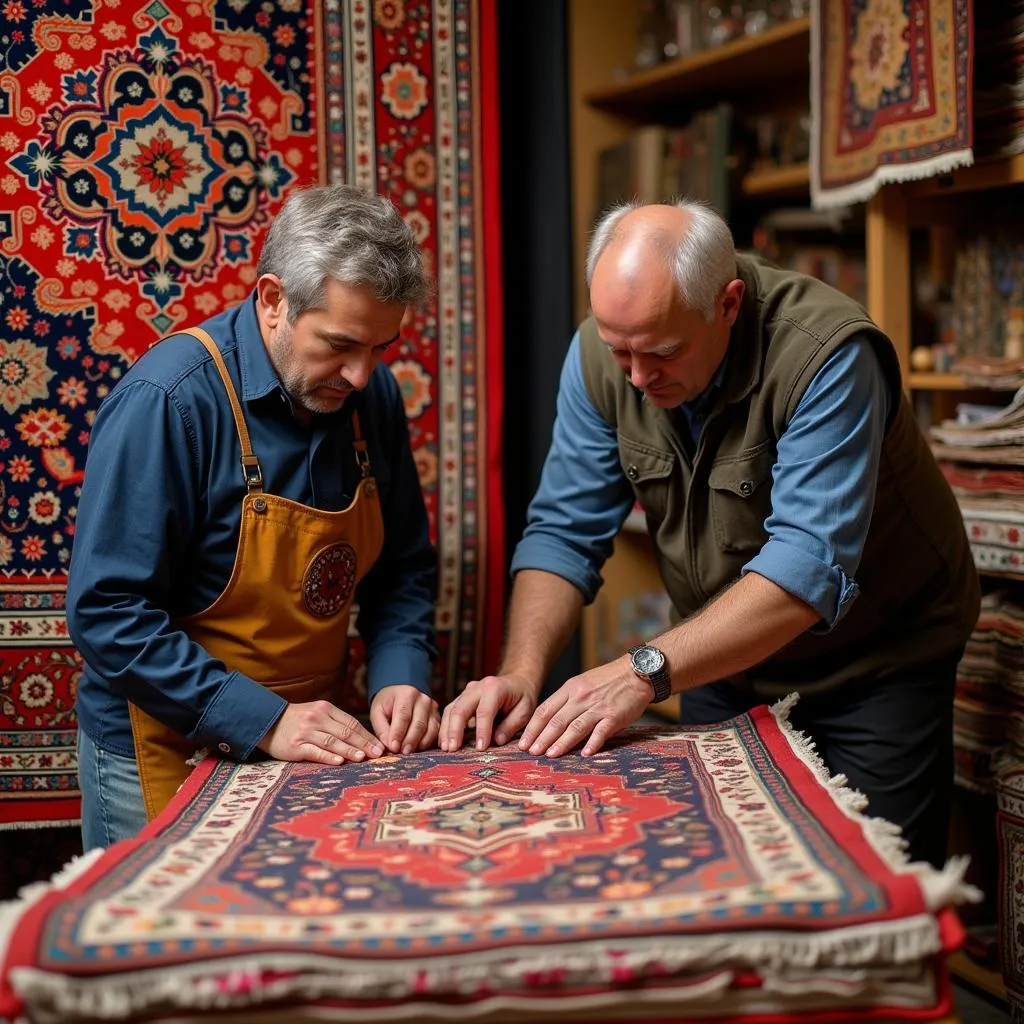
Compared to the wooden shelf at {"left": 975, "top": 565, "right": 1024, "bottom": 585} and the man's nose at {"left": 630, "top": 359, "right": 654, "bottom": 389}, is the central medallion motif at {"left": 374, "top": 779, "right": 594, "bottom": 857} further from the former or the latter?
the wooden shelf at {"left": 975, "top": 565, "right": 1024, "bottom": 585}

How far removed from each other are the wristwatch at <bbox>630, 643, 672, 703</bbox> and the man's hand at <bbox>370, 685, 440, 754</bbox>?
34 cm

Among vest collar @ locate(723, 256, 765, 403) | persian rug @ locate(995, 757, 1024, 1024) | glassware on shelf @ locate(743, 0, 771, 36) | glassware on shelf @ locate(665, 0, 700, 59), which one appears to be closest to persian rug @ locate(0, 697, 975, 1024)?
vest collar @ locate(723, 256, 765, 403)

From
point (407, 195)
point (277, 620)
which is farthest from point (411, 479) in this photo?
point (407, 195)

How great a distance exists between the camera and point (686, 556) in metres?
2.15

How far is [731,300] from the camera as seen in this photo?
1979mm

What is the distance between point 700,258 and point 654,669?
0.63 meters

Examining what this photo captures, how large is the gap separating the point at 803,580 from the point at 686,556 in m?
0.35

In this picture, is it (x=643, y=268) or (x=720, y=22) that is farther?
(x=720, y=22)

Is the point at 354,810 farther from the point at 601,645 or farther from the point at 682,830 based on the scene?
the point at 601,645

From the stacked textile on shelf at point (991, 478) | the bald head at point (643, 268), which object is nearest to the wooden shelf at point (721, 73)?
the stacked textile on shelf at point (991, 478)

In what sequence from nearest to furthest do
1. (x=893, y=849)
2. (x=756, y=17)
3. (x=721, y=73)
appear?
(x=893, y=849), (x=756, y=17), (x=721, y=73)

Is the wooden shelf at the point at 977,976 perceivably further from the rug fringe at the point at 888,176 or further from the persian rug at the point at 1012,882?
the rug fringe at the point at 888,176

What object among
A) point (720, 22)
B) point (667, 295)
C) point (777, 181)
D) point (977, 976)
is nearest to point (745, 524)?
point (667, 295)

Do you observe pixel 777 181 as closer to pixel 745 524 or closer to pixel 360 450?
pixel 745 524
